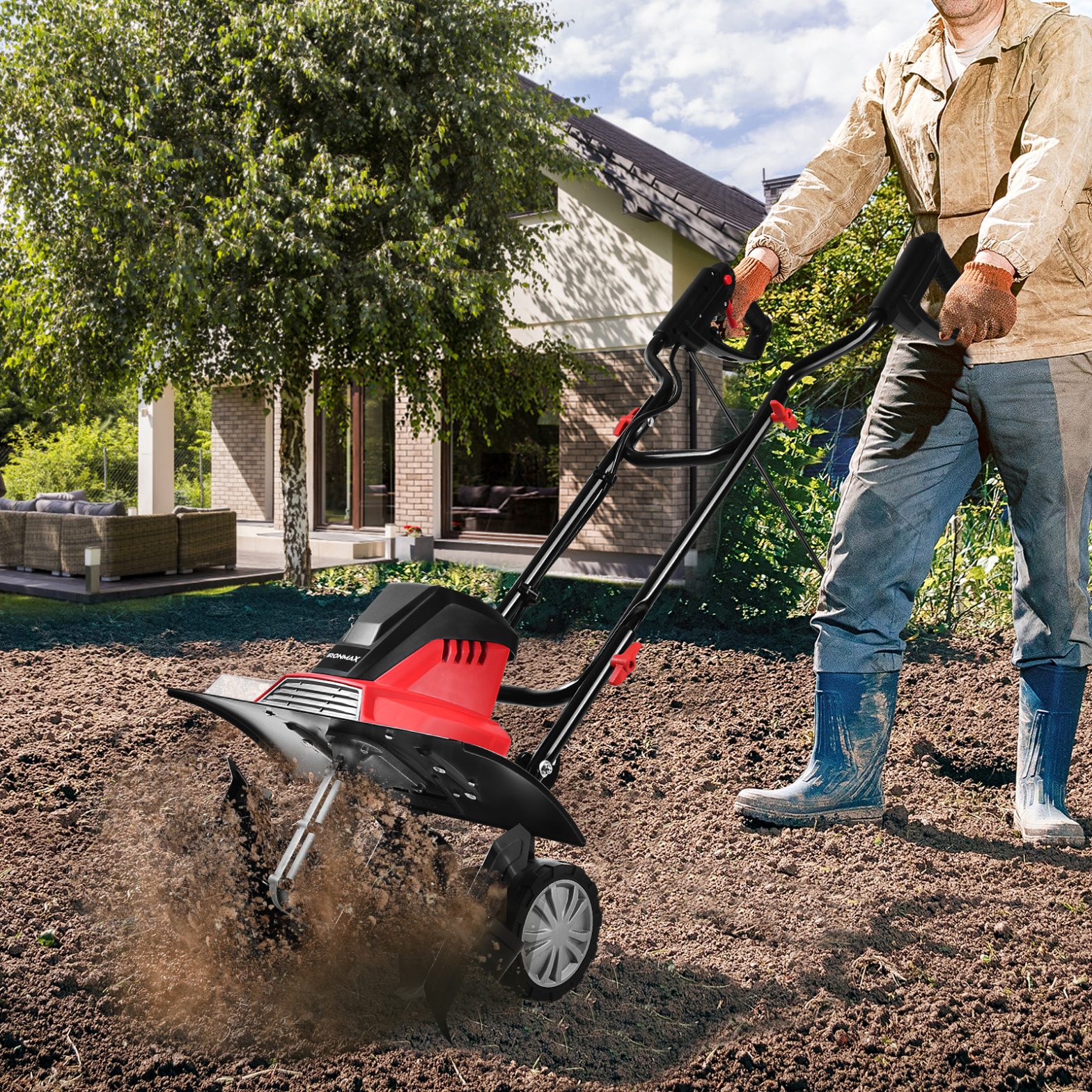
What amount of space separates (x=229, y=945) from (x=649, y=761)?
6.48 feet

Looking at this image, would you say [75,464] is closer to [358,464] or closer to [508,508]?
[358,464]

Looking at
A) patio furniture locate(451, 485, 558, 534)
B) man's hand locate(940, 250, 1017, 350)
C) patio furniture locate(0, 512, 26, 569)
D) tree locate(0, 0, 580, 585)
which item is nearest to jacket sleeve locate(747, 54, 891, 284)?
man's hand locate(940, 250, 1017, 350)

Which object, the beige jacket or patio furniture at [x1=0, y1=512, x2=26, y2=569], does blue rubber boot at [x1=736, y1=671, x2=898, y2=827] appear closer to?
the beige jacket

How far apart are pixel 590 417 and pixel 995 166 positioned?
909cm

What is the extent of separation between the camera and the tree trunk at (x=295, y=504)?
33.5 feet

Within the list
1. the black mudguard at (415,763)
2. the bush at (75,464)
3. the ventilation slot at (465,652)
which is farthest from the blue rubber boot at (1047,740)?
the bush at (75,464)

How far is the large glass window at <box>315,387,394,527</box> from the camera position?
14539mm

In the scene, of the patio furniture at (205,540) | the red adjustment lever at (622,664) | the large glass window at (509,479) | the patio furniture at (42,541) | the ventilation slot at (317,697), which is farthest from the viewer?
the large glass window at (509,479)

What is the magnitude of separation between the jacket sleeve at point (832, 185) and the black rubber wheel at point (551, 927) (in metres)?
1.98

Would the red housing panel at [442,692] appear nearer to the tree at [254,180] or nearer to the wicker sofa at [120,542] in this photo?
the tree at [254,180]

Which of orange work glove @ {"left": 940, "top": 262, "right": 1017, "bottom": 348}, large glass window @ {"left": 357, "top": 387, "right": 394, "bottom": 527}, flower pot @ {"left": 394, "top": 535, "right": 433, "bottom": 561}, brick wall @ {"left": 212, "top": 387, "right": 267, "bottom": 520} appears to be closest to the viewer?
orange work glove @ {"left": 940, "top": 262, "right": 1017, "bottom": 348}

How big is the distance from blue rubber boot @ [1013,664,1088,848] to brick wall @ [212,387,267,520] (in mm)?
14863

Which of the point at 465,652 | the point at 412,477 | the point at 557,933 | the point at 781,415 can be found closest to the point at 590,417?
the point at 412,477

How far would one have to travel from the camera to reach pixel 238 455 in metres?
16.8
